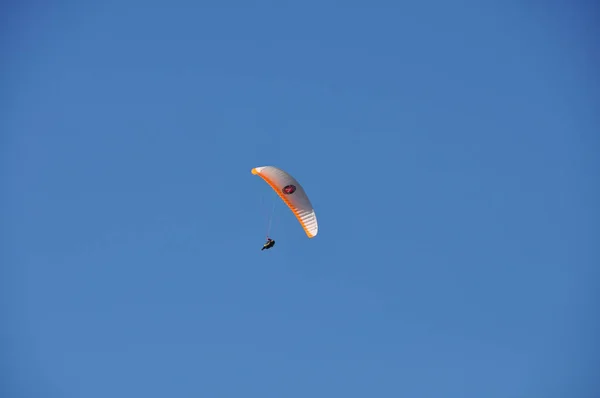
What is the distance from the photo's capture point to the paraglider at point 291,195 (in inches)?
1452

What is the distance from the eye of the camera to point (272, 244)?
3747 cm

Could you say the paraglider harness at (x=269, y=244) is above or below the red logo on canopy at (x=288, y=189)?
below

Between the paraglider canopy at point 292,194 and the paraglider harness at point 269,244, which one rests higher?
the paraglider canopy at point 292,194

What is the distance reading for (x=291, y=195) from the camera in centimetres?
3716

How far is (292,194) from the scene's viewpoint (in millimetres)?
37156

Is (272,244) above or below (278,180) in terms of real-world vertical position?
A: below

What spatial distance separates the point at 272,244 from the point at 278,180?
151 inches

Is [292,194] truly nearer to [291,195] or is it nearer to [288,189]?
[291,195]

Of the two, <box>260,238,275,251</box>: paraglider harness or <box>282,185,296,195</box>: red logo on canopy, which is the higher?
<box>282,185,296,195</box>: red logo on canopy

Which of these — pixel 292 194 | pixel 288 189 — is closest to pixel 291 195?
pixel 292 194

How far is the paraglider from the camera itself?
36875mm

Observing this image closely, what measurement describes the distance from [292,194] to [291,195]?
0.27 feet

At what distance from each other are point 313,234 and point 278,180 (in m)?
3.79

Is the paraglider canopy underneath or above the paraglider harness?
above
